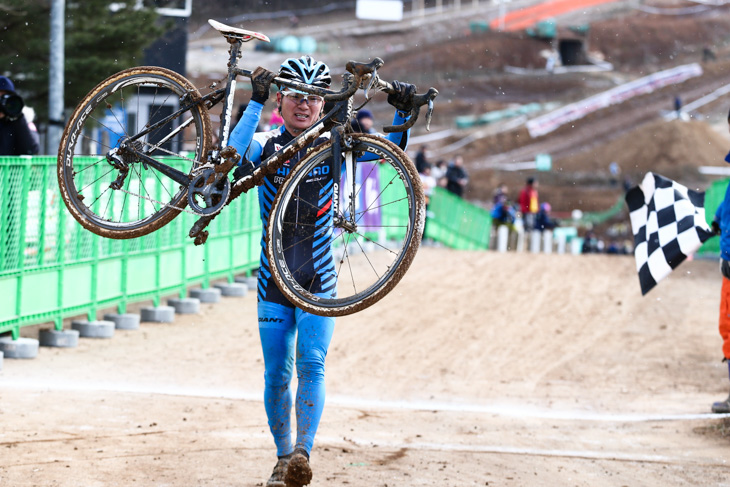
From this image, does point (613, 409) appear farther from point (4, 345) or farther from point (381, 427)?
point (4, 345)

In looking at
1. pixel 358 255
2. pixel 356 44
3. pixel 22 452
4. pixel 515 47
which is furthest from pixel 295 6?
pixel 22 452

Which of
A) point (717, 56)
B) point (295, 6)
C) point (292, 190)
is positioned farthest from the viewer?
point (295, 6)

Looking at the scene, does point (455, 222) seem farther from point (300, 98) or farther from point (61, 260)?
point (300, 98)

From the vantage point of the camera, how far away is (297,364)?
5598 mm

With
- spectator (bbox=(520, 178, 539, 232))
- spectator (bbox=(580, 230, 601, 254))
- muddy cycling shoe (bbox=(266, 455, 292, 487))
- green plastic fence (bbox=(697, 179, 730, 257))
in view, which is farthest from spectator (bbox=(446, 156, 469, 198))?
muddy cycling shoe (bbox=(266, 455, 292, 487))

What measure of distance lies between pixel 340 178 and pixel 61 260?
6.52 metres

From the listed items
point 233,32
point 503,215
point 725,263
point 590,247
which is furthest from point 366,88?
point 590,247

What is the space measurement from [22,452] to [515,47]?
81984 mm

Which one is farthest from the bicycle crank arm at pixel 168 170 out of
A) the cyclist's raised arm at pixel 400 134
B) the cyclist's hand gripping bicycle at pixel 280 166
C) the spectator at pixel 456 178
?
the spectator at pixel 456 178

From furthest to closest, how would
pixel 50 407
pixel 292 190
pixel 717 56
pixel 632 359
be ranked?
pixel 717 56 < pixel 632 359 < pixel 50 407 < pixel 292 190

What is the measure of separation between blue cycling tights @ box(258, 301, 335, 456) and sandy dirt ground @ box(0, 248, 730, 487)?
0.65m

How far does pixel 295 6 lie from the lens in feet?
294

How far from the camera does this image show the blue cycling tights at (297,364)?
18.0 ft

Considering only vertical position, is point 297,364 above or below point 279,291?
below
